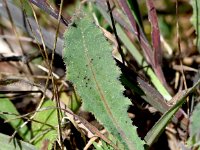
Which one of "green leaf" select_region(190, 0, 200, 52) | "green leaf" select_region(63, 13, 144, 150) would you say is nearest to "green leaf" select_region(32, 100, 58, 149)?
"green leaf" select_region(63, 13, 144, 150)

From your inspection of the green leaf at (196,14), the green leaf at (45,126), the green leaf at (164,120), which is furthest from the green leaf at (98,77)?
the green leaf at (196,14)

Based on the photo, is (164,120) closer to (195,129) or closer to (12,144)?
(195,129)

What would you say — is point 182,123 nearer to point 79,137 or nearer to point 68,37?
point 79,137

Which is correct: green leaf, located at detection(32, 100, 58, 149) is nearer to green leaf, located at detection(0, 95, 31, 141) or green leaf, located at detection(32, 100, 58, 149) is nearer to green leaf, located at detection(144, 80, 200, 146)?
green leaf, located at detection(0, 95, 31, 141)

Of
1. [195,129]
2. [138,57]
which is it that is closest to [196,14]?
[138,57]

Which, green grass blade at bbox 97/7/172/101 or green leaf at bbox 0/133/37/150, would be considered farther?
green grass blade at bbox 97/7/172/101
